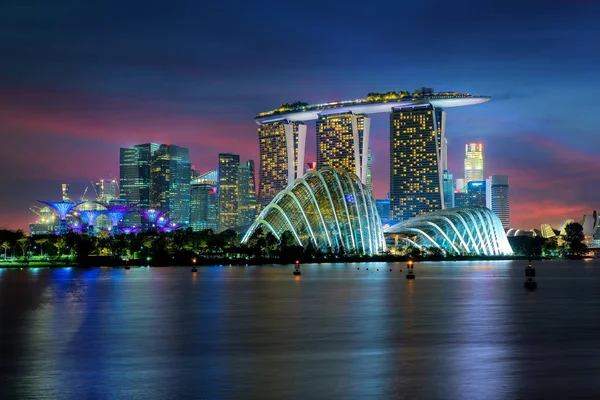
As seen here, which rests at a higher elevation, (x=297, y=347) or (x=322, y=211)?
(x=322, y=211)

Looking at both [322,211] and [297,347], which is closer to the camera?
[297,347]

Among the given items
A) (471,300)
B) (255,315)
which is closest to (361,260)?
(471,300)

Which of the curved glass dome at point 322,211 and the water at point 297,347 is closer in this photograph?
the water at point 297,347

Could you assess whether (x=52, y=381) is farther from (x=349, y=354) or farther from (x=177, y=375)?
(x=349, y=354)

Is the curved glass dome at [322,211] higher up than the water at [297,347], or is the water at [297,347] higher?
the curved glass dome at [322,211]
